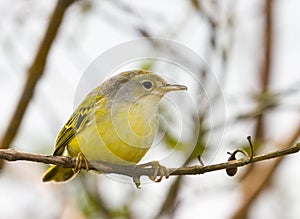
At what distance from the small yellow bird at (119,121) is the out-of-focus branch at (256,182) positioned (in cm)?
113

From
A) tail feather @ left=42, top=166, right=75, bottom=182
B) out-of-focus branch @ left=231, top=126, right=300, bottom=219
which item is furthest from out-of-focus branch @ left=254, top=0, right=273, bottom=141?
tail feather @ left=42, top=166, right=75, bottom=182

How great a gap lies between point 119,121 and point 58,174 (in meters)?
0.48

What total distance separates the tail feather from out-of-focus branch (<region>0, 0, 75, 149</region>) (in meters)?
0.31

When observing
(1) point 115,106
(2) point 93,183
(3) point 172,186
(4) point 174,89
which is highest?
(4) point 174,89

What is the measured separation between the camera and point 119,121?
2.52 metres

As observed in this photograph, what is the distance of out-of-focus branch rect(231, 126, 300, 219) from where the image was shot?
11.4ft

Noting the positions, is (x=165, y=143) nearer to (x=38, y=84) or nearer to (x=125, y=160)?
(x=125, y=160)

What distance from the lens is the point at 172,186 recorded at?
3.14 m

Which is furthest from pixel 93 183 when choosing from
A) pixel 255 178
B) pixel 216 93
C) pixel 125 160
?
pixel 125 160

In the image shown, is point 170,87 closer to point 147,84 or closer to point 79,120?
point 147,84

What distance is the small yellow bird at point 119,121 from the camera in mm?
2371

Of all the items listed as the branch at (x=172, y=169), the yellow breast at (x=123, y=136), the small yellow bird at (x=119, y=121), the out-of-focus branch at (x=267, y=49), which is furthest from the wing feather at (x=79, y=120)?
the out-of-focus branch at (x=267, y=49)

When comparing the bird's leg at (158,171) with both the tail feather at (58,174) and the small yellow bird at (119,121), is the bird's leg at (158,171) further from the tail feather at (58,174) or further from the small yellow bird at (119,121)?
the tail feather at (58,174)

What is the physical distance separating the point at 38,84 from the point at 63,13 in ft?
1.05
